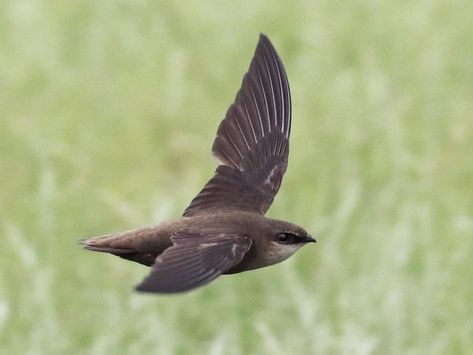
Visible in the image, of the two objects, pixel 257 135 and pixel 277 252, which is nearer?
pixel 277 252

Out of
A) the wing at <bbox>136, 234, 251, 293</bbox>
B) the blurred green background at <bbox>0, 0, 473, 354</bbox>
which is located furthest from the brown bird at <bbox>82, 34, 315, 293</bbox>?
the blurred green background at <bbox>0, 0, 473, 354</bbox>

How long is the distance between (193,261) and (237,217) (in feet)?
1.28

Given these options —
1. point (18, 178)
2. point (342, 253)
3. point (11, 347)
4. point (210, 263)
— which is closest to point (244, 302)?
point (342, 253)

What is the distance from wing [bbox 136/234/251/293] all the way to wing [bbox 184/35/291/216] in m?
0.50

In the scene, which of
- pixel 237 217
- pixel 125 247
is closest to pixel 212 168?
pixel 237 217

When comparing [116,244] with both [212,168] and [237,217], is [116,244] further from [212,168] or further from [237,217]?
[212,168]

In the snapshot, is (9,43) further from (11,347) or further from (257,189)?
(257,189)

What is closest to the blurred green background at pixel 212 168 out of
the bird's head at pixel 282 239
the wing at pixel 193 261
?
the bird's head at pixel 282 239

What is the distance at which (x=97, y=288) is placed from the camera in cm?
628

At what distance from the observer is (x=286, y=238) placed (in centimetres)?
360

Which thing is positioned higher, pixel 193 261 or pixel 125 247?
pixel 125 247

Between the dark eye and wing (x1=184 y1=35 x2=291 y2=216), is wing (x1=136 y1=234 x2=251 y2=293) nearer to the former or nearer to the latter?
the dark eye

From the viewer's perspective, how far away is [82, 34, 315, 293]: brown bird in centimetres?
330

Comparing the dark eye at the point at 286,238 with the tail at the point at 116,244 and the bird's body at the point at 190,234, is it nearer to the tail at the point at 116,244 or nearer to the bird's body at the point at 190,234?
the bird's body at the point at 190,234
